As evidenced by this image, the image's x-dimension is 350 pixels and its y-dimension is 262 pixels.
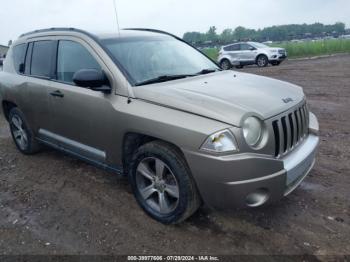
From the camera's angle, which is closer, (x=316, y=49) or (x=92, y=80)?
(x=92, y=80)

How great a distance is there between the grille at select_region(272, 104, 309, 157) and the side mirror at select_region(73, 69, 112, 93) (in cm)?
170

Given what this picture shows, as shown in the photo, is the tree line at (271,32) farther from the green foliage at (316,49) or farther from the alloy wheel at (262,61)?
the alloy wheel at (262,61)

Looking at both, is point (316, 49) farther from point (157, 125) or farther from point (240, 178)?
point (240, 178)

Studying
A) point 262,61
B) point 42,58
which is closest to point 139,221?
point 42,58

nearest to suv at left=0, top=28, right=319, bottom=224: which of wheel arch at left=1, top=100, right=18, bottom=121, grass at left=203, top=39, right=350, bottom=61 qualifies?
wheel arch at left=1, top=100, right=18, bottom=121

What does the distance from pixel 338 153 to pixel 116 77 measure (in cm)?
338

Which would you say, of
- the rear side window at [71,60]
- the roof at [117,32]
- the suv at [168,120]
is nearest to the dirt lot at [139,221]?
the suv at [168,120]

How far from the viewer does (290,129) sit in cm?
321

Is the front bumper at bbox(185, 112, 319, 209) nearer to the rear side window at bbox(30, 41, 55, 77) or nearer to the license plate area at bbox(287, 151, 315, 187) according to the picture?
the license plate area at bbox(287, 151, 315, 187)

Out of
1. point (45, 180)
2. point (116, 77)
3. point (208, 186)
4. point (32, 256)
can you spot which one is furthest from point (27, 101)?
point (208, 186)

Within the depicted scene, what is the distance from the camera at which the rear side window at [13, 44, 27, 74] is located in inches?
205

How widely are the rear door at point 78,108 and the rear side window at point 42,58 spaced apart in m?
0.22

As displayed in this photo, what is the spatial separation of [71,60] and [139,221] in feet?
6.76

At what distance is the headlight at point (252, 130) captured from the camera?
2844mm
